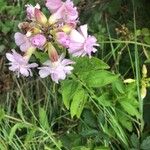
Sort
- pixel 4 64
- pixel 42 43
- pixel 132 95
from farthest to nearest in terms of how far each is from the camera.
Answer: pixel 4 64, pixel 132 95, pixel 42 43

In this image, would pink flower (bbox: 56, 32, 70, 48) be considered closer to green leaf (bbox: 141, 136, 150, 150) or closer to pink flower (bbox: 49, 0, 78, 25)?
pink flower (bbox: 49, 0, 78, 25)

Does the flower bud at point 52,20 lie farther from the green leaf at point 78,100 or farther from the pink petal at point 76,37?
the green leaf at point 78,100

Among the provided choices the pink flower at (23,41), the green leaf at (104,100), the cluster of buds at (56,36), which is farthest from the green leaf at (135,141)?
the pink flower at (23,41)

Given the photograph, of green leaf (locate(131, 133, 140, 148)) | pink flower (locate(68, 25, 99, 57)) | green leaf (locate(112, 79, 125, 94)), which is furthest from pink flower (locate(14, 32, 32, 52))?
green leaf (locate(131, 133, 140, 148))

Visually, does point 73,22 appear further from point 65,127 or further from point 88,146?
point 65,127

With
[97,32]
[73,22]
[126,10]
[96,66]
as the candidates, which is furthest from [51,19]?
[126,10]

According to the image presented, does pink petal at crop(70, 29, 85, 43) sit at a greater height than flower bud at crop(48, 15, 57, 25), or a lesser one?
lesser

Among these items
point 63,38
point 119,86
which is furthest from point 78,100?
point 63,38
